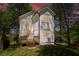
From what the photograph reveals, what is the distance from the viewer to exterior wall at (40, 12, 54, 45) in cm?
291

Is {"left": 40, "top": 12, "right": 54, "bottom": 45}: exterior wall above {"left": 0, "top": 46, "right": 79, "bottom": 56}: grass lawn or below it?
above

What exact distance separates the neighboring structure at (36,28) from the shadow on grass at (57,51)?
0.05m

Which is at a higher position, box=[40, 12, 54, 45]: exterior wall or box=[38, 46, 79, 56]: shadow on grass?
box=[40, 12, 54, 45]: exterior wall

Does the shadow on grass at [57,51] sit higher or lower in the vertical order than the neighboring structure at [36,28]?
lower

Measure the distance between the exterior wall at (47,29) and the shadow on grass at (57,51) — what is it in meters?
0.05

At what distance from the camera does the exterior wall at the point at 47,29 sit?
115 inches

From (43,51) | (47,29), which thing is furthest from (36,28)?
(43,51)

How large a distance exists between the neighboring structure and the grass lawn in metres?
0.06

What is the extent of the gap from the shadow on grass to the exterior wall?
5cm

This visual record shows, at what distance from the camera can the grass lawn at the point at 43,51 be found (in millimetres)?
2891

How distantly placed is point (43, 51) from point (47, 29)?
0.19 metres

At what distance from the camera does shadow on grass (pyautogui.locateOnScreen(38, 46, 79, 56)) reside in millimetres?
2891

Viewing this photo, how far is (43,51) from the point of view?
2.90 meters

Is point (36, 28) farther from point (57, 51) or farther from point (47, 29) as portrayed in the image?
point (57, 51)
